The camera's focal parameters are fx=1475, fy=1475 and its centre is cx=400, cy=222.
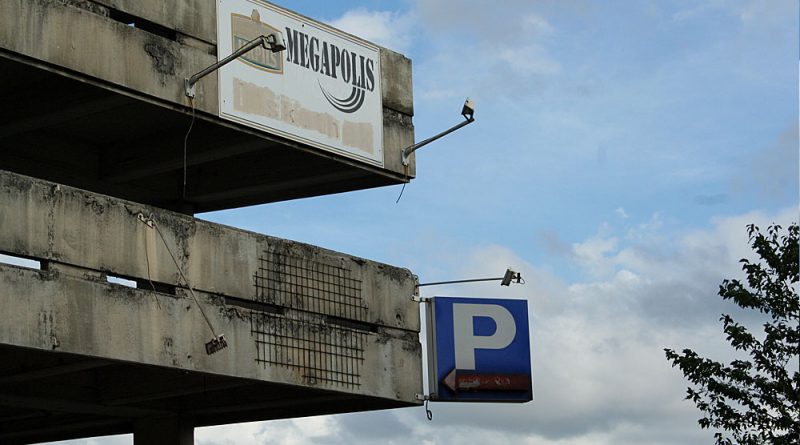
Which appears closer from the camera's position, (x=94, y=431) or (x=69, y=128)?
(x=69, y=128)

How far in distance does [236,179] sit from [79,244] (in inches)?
292

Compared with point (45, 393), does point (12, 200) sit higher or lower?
higher

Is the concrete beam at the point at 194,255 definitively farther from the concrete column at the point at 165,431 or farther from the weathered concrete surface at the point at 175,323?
the concrete column at the point at 165,431

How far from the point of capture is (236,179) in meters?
29.2

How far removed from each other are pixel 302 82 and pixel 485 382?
745 centimetres

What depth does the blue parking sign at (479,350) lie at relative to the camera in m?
29.5

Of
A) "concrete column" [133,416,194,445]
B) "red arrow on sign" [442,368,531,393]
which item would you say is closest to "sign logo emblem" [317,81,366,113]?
"red arrow on sign" [442,368,531,393]

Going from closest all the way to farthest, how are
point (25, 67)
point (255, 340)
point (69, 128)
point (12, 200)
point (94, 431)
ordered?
point (12, 200) < point (25, 67) < point (255, 340) < point (69, 128) < point (94, 431)

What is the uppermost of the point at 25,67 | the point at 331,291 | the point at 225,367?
the point at 25,67

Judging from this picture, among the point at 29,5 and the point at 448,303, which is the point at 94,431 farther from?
the point at 29,5

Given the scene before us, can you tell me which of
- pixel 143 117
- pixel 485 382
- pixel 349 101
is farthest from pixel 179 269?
Result: pixel 485 382

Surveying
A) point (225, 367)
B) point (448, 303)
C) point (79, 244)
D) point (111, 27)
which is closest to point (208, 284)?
point (225, 367)

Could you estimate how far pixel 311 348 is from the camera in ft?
86.0

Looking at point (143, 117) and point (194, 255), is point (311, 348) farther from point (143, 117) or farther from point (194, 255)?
point (143, 117)
